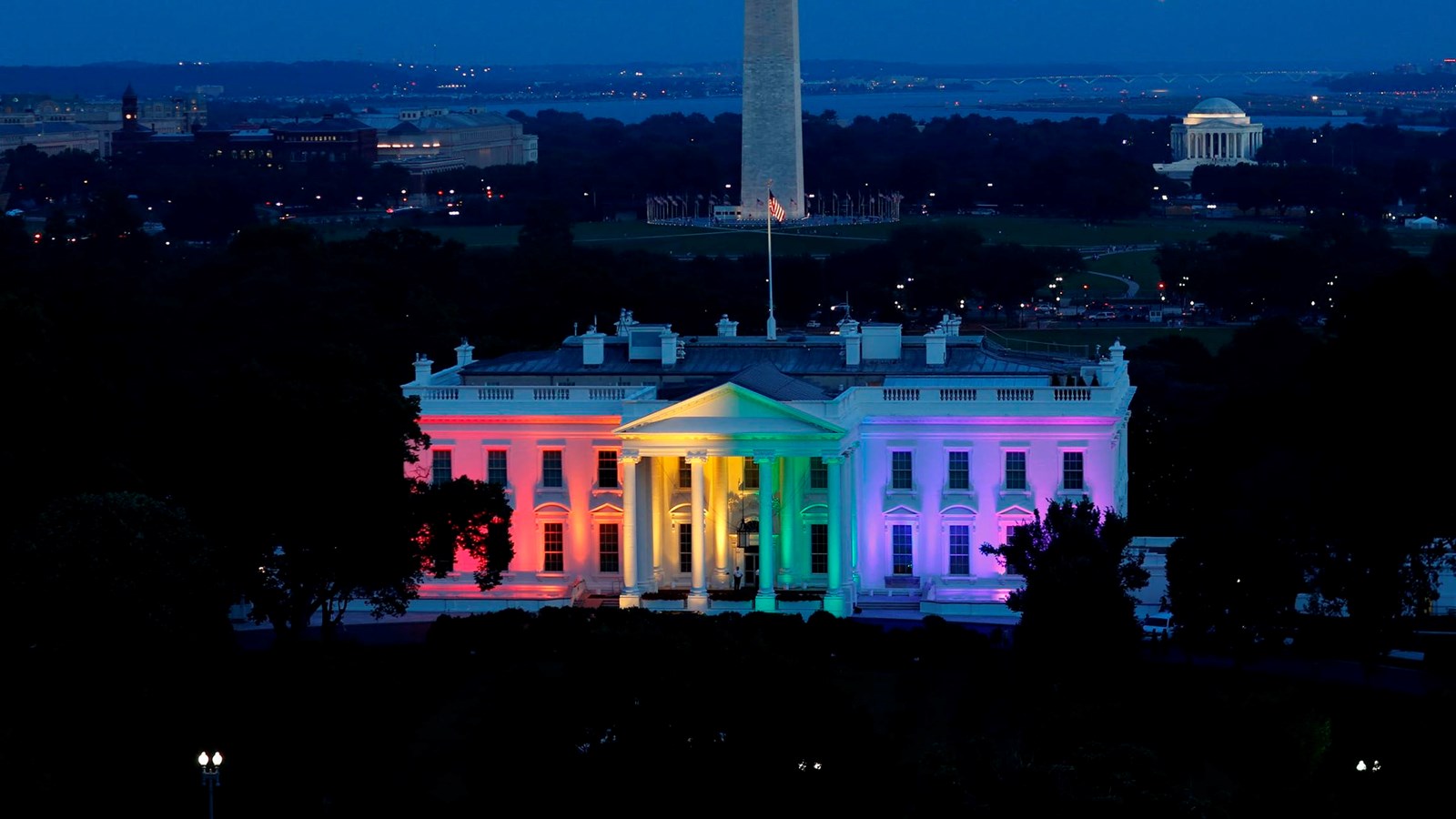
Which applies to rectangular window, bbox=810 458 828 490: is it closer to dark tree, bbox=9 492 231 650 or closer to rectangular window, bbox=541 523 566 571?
rectangular window, bbox=541 523 566 571

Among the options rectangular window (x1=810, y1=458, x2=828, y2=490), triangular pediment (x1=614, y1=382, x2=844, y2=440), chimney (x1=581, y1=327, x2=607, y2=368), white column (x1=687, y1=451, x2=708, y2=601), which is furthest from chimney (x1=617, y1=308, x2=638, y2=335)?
rectangular window (x1=810, y1=458, x2=828, y2=490)

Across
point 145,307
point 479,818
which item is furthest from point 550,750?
point 145,307

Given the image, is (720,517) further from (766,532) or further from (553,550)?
(553,550)

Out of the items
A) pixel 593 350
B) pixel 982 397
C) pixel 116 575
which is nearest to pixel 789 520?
pixel 982 397

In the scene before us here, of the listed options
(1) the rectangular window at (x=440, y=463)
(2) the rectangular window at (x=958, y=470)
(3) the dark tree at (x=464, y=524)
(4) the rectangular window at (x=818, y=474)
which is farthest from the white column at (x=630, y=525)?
(2) the rectangular window at (x=958, y=470)

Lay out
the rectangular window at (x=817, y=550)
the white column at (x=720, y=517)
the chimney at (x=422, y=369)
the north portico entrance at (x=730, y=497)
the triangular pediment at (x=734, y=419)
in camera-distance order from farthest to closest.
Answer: the chimney at (x=422, y=369), the white column at (x=720, y=517), the rectangular window at (x=817, y=550), the north portico entrance at (x=730, y=497), the triangular pediment at (x=734, y=419)

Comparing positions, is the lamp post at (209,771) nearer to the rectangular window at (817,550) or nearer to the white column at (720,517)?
the white column at (720,517)

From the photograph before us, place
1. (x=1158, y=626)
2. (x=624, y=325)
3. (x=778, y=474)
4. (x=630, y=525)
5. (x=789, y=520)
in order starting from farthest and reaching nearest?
(x=624, y=325) → (x=778, y=474) → (x=789, y=520) → (x=630, y=525) → (x=1158, y=626)
